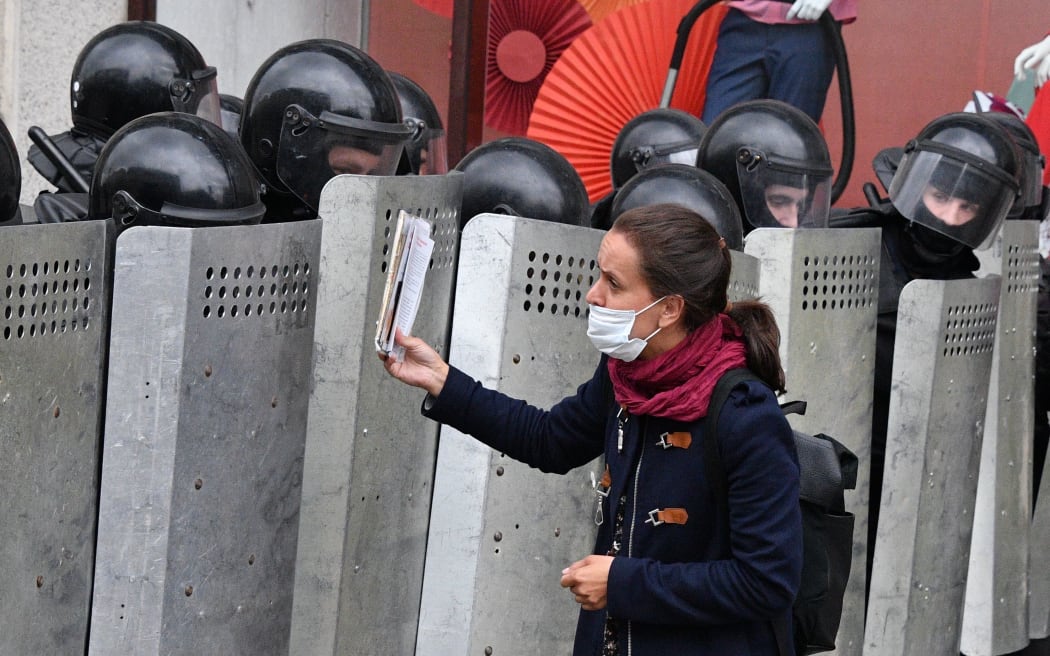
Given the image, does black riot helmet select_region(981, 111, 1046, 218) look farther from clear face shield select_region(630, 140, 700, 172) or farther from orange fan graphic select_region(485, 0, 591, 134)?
orange fan graphic select_region(485, 0, 591, 134)

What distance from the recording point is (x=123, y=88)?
492 cm

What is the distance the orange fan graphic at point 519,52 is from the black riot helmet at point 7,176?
193 inches

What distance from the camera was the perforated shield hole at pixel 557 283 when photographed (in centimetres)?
383

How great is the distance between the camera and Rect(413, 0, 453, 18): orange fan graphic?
27.5 ft

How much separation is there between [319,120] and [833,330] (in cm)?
162

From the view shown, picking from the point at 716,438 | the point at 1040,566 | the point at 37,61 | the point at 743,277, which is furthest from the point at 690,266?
the point at 37,61

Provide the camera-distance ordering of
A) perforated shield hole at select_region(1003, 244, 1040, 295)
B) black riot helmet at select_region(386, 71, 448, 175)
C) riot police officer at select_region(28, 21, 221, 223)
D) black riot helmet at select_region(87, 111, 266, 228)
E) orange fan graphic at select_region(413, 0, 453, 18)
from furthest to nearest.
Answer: orange fan graphic at select_region(413, 0, 453, 18) < perforated shield hole at select_region(1003, 244, 1040, 295) < riot police officer at select_region(28, 21, 221, 223) < black riot helmet at select_region(386, 71, 448, 175) < black riot helmet at select_region(87, 111, 266, 228)

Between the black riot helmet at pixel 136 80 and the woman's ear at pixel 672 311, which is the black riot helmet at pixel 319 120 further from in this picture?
the woman's ear at pixel 672 311

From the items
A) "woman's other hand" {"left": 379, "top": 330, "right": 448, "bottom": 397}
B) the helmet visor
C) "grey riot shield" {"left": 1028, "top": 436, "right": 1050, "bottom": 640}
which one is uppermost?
the helmet visor

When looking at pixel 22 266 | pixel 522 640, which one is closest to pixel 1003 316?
pixel 522 640

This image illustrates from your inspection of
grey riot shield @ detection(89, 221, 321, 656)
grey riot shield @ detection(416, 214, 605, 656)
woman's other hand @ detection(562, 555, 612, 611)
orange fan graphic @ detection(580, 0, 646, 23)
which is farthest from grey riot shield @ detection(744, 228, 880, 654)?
orange fan graphic @ detection(580, 0, 646, 23)

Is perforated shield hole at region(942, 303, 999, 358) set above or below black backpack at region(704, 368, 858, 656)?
above

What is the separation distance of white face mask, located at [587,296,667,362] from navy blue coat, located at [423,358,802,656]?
0.44ft

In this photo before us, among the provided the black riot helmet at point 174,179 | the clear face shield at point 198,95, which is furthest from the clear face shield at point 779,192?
the black riot helmet at point 174,179
